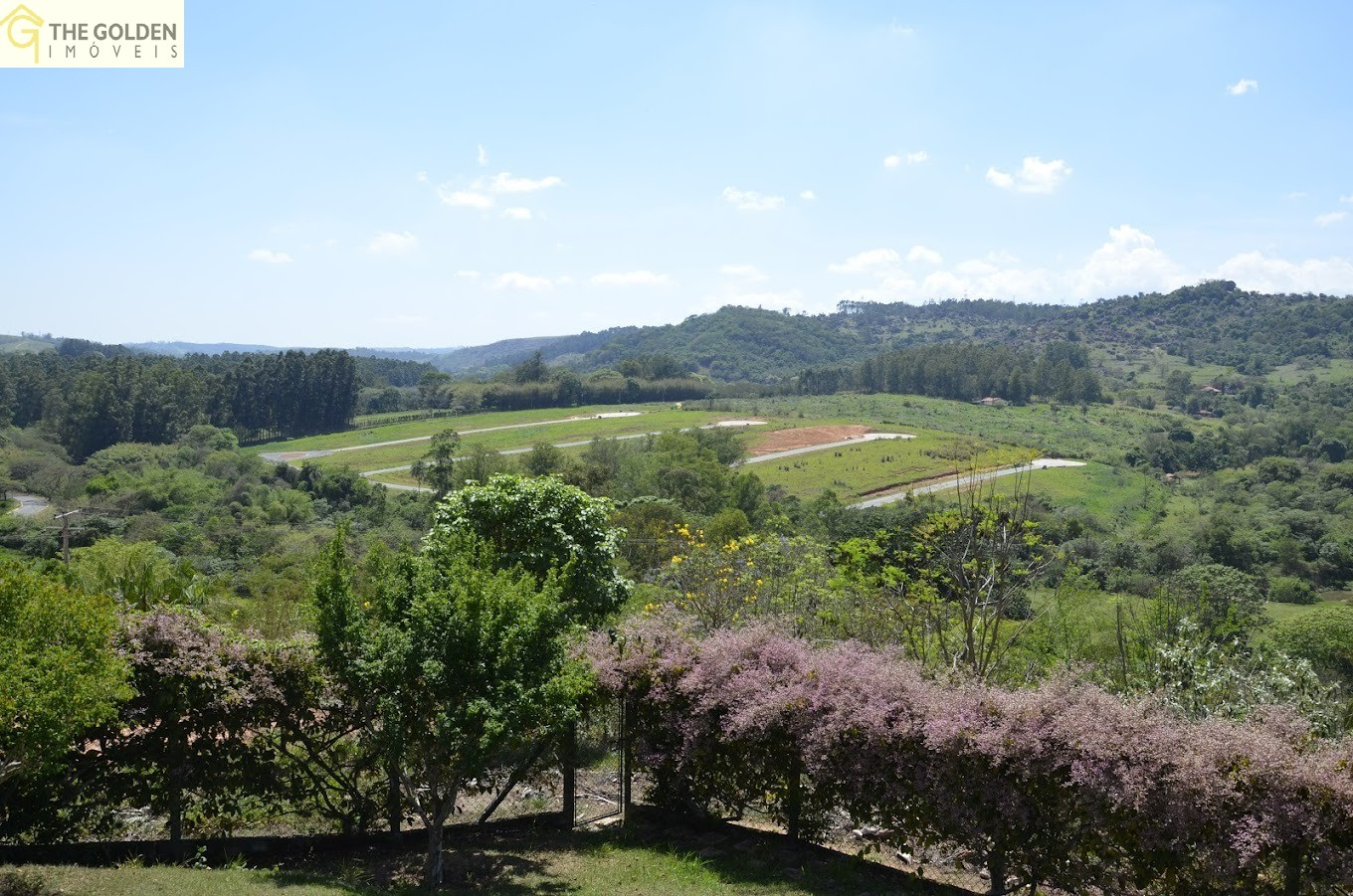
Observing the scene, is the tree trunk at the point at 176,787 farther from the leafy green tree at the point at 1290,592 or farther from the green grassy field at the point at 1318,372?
the green grassy field at the point at 1318,372

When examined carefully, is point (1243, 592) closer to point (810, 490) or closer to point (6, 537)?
point (810, 490)

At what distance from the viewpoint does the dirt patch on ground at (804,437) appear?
83119 mm

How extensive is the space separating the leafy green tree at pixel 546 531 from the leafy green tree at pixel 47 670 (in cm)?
541

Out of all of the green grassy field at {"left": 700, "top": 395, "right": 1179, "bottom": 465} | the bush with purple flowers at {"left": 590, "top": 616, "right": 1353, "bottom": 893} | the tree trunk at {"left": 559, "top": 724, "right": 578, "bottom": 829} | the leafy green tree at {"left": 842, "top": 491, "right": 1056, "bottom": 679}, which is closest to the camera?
the bush with purple flowers at {"left": 590, "top": 616, "right": 1353, "bottom": 893}

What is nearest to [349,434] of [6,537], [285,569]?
[6,537]

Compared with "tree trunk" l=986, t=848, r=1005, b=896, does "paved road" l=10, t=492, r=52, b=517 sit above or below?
below

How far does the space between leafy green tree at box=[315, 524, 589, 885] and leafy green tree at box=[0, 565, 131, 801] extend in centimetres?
159

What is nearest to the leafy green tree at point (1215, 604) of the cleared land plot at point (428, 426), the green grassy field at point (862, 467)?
the green grassy field at point (862, 467)

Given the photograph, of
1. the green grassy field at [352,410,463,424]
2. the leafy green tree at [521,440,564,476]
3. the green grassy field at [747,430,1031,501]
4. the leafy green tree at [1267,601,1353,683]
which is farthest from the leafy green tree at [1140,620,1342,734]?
the green grassy field at [352,410,463,424]

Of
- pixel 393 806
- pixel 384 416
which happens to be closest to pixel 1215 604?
pixel 393 806

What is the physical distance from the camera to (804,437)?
8869cm

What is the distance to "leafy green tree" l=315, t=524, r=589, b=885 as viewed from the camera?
746 cm

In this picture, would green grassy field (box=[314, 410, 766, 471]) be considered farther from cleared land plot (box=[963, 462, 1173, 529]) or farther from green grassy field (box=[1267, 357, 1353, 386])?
green grassy field (box=[1267, 357, 1353, 386])

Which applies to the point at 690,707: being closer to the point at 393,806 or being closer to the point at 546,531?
the point at 393,806
